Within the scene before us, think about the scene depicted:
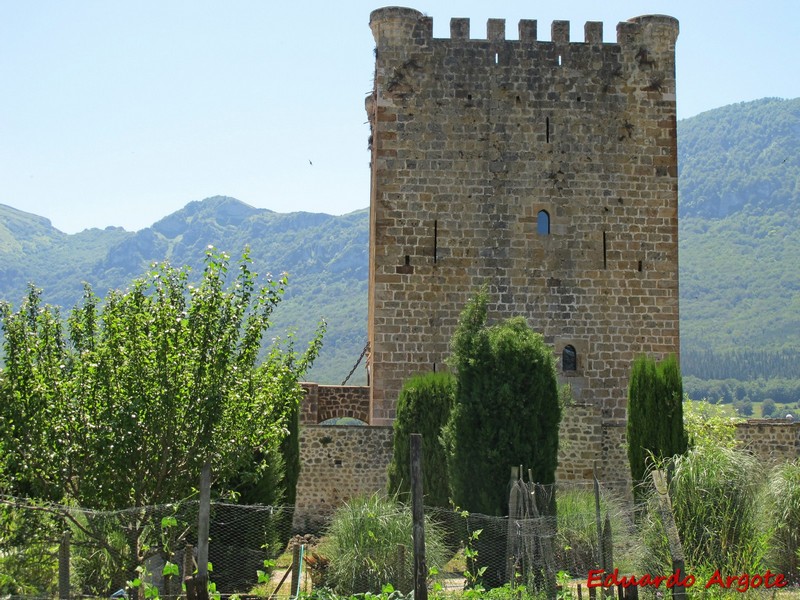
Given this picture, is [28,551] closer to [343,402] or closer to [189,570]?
[189,570]

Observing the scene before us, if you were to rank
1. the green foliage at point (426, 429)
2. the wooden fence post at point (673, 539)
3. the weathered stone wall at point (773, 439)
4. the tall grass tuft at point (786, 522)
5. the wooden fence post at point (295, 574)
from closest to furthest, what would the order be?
the wooden fence post at point (673, 539) < the wooden fence post at point (295, 574) < the tall grass tuft at point (786, 522) < the green foliage at point (426, 429) < the weathered stone wall at point (773, 439)

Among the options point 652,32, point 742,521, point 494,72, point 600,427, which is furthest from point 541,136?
point 742,521

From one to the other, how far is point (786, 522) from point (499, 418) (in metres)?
4.38

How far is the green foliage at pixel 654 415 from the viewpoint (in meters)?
21.0

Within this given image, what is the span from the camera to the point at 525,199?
84.1 feet

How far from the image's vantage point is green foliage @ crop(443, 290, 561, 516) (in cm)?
1834

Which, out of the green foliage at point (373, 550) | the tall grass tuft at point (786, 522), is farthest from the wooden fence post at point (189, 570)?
the tall grass tuft at point (786, 522)

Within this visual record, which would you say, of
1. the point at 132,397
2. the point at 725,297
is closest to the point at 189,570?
the point at 132,397

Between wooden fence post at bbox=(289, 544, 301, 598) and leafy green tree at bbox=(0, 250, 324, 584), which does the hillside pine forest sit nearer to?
wooden fence post at bbox=(289, 544, 301, 598)

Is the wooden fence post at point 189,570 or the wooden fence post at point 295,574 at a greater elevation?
the wooden fence post at point 189,570

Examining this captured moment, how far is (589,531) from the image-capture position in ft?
61.7

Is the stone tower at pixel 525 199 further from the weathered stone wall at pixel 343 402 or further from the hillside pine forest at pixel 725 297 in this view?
the hillside pine forest at pixel 725 297

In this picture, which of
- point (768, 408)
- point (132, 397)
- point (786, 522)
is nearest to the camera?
point (132, 397)

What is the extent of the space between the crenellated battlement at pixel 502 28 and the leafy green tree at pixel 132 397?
11514 millimetres
